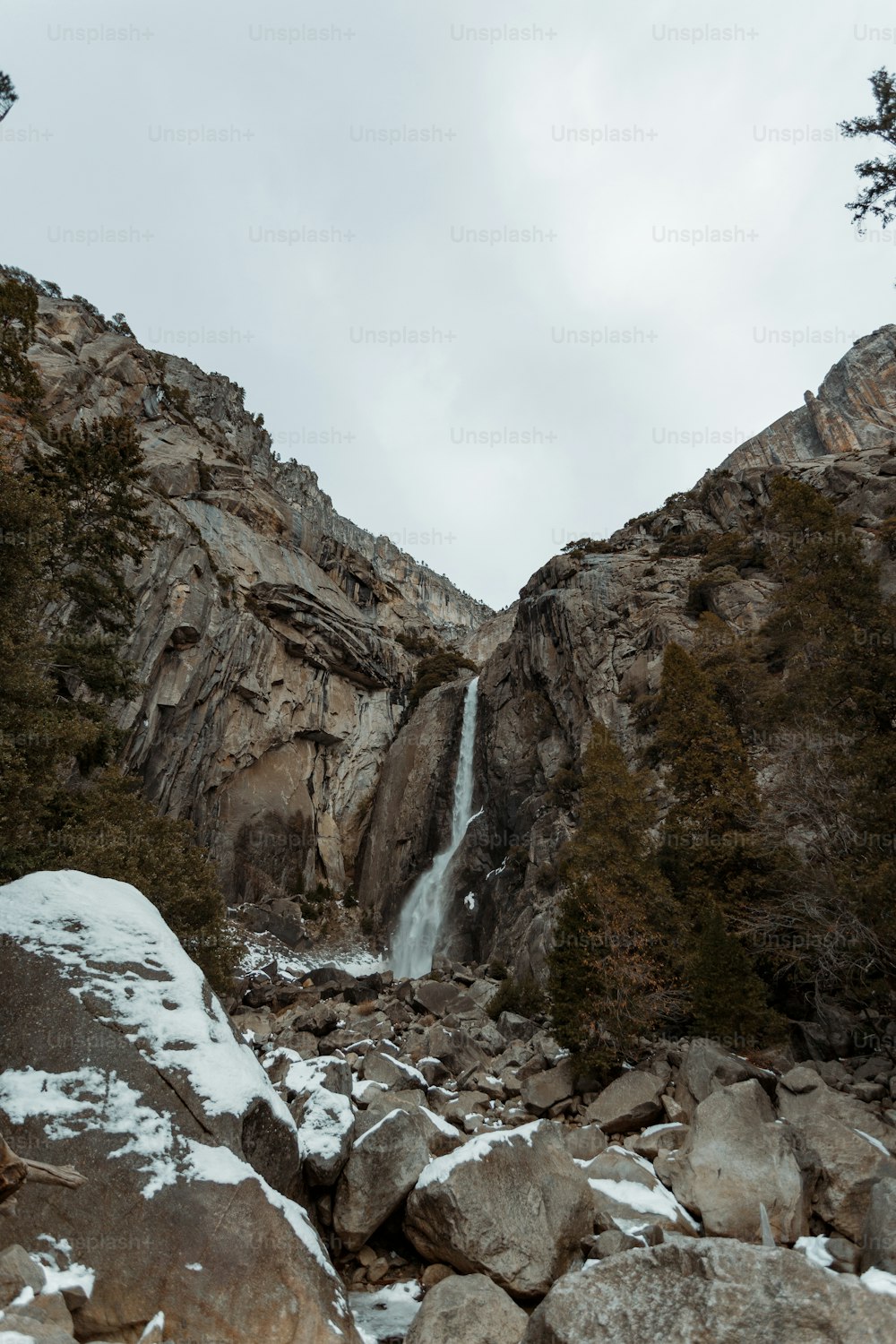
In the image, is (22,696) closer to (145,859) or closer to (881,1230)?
(145,859)

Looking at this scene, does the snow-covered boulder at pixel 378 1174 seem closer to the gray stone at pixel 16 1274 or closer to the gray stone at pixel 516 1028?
the gray stone at pixel 16 1274

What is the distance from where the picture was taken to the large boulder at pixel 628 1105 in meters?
11.9

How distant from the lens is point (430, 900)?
4147 centimetres

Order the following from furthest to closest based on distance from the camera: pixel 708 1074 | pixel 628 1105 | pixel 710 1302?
1. pixel 628 1105
2. pixel 708 1074
3. pixel 710 1302

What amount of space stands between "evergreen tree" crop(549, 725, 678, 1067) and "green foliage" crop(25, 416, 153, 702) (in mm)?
17022

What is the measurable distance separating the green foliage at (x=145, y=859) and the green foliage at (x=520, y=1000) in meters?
8.41

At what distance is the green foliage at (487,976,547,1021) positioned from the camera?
20531 millimetres

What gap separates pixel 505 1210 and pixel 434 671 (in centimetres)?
5162

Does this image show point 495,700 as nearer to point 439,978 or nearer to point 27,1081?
point 439,978

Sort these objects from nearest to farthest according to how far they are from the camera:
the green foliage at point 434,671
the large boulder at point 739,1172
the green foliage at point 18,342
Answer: the large boulder at point 739,1172, the green foliage at point 18,342, the green foliage at point 434,671

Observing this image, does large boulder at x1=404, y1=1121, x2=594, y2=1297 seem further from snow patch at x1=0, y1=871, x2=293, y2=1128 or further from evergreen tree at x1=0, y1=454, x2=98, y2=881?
evergreen tree at x1=0, y1=454, x2=98, y2=881

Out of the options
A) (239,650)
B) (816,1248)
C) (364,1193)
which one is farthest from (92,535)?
(816,1248)

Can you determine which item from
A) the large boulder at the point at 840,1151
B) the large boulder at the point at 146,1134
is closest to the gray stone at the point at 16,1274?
the large boulder at the point at 146,1134

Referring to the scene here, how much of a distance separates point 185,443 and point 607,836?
155ft
